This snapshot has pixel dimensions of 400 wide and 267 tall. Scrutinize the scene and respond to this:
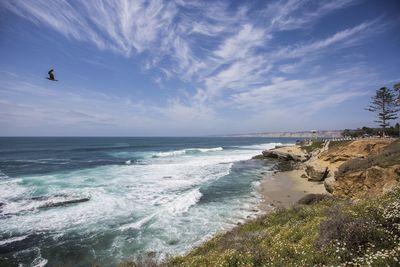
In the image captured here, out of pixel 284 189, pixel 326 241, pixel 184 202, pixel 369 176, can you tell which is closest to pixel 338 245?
pixel 326 241

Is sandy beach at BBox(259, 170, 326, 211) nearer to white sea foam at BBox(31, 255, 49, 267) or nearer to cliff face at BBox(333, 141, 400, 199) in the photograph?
cliff face at BBox(333, 141, 400, 199)

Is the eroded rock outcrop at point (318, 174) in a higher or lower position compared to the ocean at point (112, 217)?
higher

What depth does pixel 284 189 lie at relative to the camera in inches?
990

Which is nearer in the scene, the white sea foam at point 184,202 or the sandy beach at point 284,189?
the white sea foam at point 184,202

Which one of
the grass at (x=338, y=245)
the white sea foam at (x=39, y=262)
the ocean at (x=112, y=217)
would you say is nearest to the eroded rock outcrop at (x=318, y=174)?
the ocean at (x=112, y=217)

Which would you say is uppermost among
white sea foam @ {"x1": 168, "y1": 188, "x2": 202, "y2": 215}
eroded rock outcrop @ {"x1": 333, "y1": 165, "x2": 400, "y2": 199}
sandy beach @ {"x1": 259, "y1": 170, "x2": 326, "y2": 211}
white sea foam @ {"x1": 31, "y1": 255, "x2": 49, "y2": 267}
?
eroded rock outcrop @ {"x1": 333, "y1": 165, "x2": 400, "y2": 199}

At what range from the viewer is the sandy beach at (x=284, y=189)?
20344 mm

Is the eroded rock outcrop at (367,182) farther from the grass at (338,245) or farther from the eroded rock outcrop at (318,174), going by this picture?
the eroded rock outcrop at (318,174)

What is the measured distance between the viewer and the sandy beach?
20344 millimetres

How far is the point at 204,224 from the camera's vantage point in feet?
52.4

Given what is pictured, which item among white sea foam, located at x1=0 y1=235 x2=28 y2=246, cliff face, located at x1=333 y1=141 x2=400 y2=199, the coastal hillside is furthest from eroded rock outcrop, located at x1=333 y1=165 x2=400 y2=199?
white sea foam, located at x1=0 y1=235 x2=28 y2=246

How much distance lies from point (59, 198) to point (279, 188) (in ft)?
72.7

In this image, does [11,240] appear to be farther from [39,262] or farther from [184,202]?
[184,202]

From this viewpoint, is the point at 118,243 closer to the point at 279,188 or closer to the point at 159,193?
the point at 159,193
